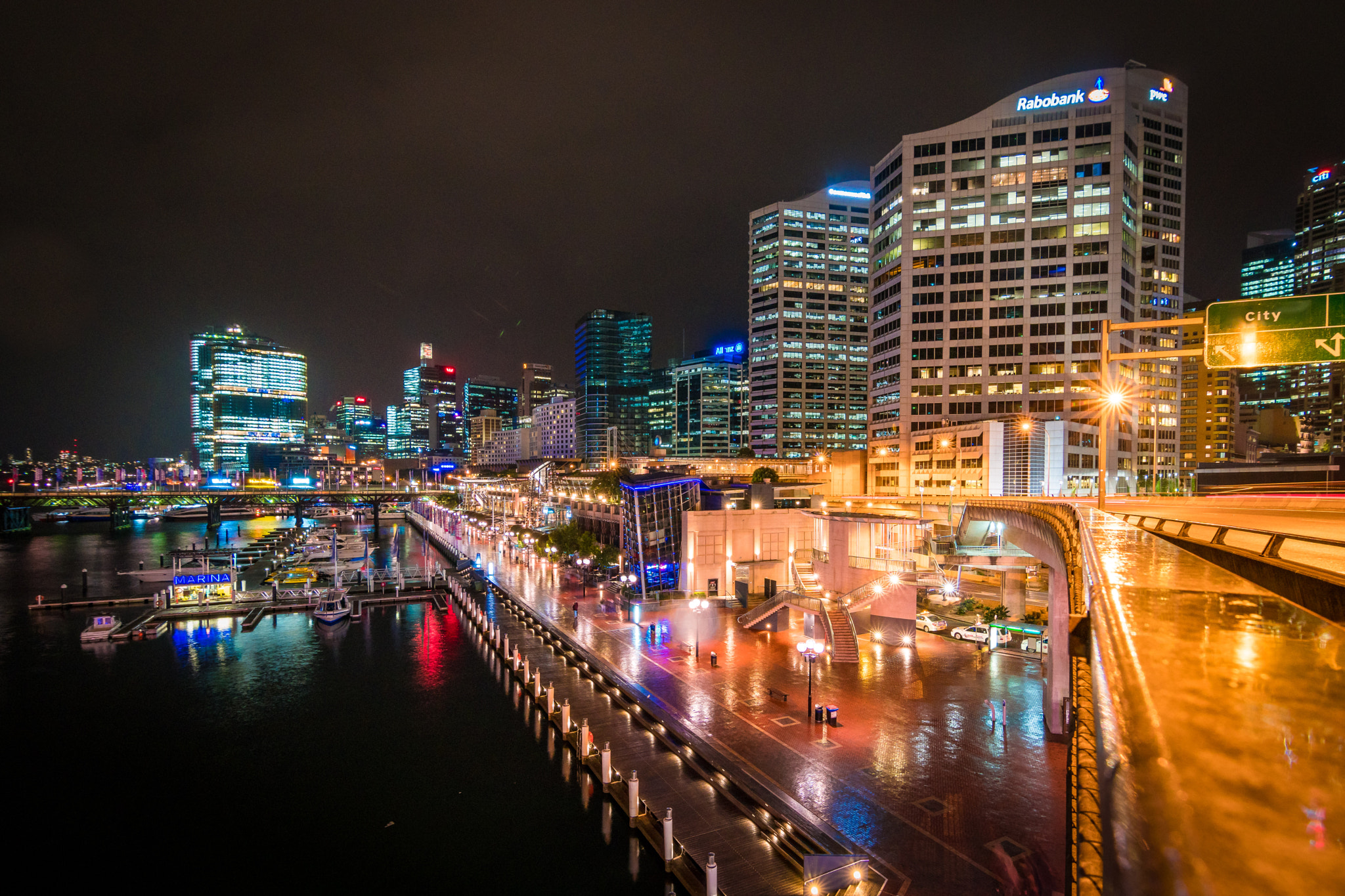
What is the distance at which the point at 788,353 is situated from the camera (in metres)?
144

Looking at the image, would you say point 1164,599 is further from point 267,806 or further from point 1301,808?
point 267,806

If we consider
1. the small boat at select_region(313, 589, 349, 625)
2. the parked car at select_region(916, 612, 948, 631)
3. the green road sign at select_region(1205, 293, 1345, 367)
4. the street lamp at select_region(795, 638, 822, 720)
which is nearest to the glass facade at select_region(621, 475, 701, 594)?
the parked car at select_region(916, 612, 948, 631)

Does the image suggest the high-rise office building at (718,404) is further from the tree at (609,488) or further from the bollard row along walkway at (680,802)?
the bollard row along walkway at (680,802)

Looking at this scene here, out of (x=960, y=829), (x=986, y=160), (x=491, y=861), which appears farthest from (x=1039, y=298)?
(x=491, y=861)

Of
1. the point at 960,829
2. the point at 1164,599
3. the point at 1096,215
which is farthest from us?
the point at 1096,215

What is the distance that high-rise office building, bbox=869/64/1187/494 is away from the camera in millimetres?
80562

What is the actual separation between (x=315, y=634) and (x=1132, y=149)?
113149 mm

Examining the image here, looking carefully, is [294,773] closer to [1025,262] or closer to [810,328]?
[1025,262]

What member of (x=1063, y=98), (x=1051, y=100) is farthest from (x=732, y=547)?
(x=1063, y=98)

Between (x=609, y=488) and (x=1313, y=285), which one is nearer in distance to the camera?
(x=609, y=488)

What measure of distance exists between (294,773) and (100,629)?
31803 mm

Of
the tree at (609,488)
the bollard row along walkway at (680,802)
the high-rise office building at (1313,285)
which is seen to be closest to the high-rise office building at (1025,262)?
the tree at (609,488)

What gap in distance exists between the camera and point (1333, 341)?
Result: 13.5 m

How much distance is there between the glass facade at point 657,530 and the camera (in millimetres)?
48062
